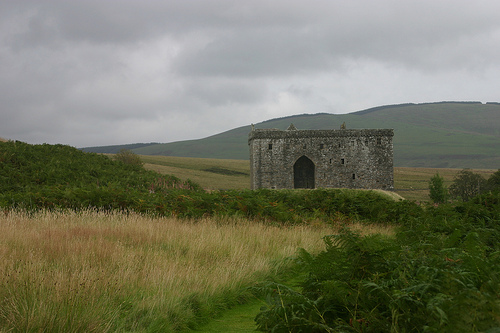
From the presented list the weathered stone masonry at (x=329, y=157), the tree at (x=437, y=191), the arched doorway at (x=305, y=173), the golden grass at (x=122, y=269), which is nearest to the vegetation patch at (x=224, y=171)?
the tree at (x=437, y=191)

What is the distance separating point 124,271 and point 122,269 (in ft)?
Answer: 0.46

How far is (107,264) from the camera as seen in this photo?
5.77 m

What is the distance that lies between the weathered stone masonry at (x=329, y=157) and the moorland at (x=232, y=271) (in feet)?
80.3

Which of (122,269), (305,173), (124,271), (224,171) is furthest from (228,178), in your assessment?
(122,269)

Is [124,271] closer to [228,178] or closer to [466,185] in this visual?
[466,185]

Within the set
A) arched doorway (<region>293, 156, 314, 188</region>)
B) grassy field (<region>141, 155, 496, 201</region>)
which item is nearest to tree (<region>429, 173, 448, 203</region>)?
grassy field (<region>141, 155, 496, 201</region>)

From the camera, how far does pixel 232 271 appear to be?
644 centimetres

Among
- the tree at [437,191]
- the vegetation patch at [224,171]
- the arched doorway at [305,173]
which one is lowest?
the tree at [437,191]

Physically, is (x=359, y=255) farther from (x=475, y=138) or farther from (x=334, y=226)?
(x=475, y=138)

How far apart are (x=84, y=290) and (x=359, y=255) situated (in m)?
3.06

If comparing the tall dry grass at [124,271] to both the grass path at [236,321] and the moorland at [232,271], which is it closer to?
the moorland at [232,271]

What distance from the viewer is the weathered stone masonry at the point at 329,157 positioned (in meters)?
37.4

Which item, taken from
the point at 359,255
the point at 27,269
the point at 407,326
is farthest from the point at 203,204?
the point at 407,326

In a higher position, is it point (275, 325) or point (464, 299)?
point (464, 299)
